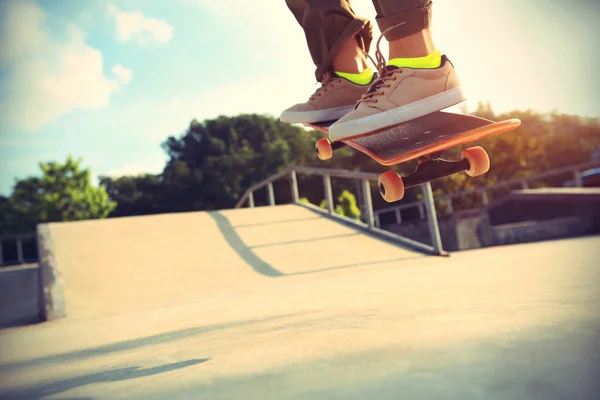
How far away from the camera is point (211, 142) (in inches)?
1219

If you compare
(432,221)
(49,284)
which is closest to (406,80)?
(49,284)

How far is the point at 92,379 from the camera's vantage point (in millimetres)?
1000

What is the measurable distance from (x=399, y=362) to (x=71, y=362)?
0.99 meters

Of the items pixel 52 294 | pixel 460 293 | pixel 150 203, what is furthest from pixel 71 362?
pixel 150 203

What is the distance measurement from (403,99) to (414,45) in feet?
0.63

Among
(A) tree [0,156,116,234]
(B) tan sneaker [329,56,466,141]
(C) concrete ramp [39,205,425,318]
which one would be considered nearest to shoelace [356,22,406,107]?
(B) tan sneaker [329,56,466,141]

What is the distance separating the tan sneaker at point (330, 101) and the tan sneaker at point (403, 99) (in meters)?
0.32

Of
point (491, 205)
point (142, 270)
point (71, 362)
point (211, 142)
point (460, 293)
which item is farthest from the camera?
point (211, 142)

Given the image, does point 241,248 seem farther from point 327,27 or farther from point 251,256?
point 327,27

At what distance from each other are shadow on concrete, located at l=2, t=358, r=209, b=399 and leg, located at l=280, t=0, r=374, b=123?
113 centimetres

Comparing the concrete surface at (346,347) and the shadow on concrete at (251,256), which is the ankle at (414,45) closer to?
the concrete surface at (346,347)

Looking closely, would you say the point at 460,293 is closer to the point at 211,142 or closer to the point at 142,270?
the point at 142,270

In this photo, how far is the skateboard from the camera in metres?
1.42

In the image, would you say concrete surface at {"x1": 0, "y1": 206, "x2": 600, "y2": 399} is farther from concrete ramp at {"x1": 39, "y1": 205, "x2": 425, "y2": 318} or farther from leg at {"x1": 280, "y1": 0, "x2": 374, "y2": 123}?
leg at {"x1": 280, "y1": 0, "x2": 374, "y2": 123}
